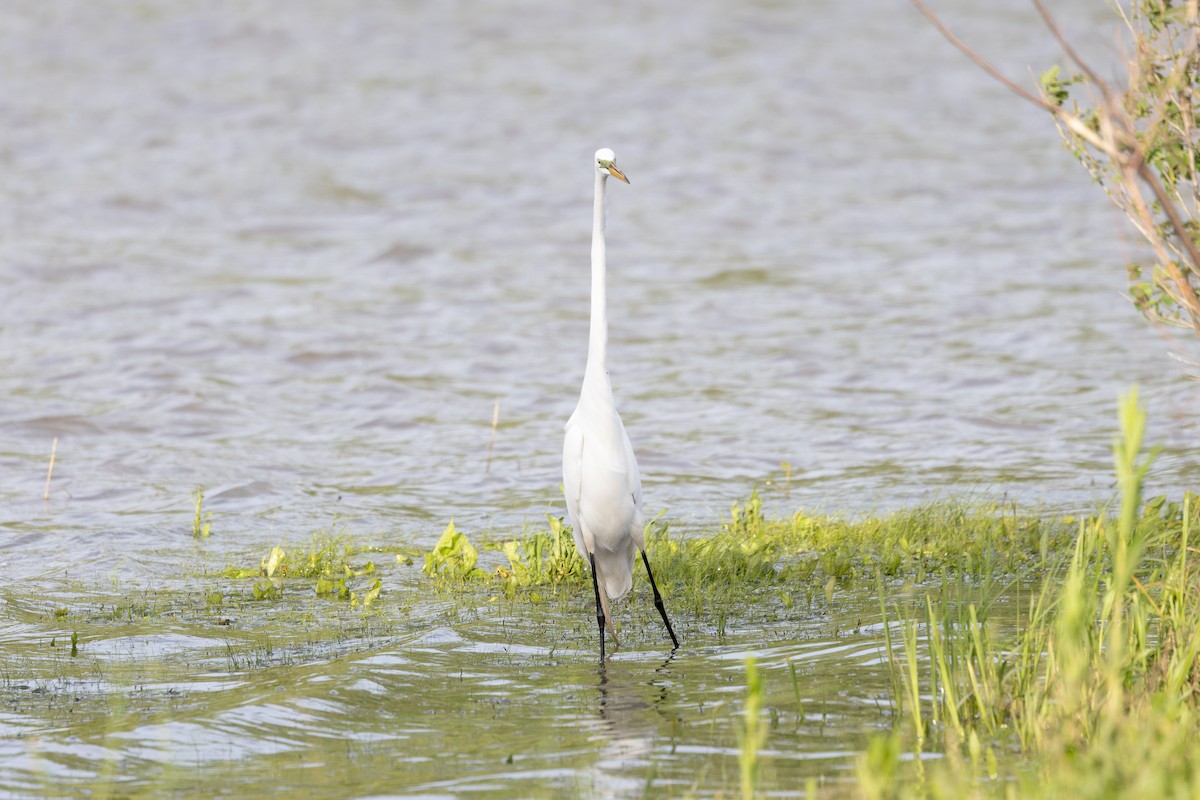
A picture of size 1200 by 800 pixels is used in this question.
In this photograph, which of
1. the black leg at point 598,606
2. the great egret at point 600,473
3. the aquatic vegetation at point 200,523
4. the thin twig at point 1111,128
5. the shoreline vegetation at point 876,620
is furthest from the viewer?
the aquatic vegetation at point 200,523

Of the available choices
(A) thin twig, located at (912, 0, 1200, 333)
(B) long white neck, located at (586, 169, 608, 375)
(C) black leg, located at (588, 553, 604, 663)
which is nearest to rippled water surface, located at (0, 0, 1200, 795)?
(C) black leg, located at (588, 553, 604, 663)

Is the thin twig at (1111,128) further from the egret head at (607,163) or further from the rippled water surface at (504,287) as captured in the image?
the egret head at (607,163)

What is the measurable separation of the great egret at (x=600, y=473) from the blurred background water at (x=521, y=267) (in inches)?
95.6

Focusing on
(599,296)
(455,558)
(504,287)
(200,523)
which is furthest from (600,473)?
(504,287)

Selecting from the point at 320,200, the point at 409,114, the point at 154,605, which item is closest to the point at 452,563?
the point at 154,605

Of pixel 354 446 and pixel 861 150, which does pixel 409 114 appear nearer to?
pixel 861 150

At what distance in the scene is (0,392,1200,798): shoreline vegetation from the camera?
3492 mm

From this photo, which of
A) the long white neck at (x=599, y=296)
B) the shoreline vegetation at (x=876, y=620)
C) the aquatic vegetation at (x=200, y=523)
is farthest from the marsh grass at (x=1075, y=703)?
the aquatic vegetation at (x=200, y=523)

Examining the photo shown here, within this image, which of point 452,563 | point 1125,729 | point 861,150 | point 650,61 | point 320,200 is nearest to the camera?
point 1125,729

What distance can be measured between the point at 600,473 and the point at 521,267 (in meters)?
11.1

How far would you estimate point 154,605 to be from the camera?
264 inches

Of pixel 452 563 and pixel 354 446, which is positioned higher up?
pixel 354 446

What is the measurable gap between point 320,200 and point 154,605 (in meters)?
13.6

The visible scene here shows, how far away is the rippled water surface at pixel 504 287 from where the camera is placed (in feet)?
29.3
